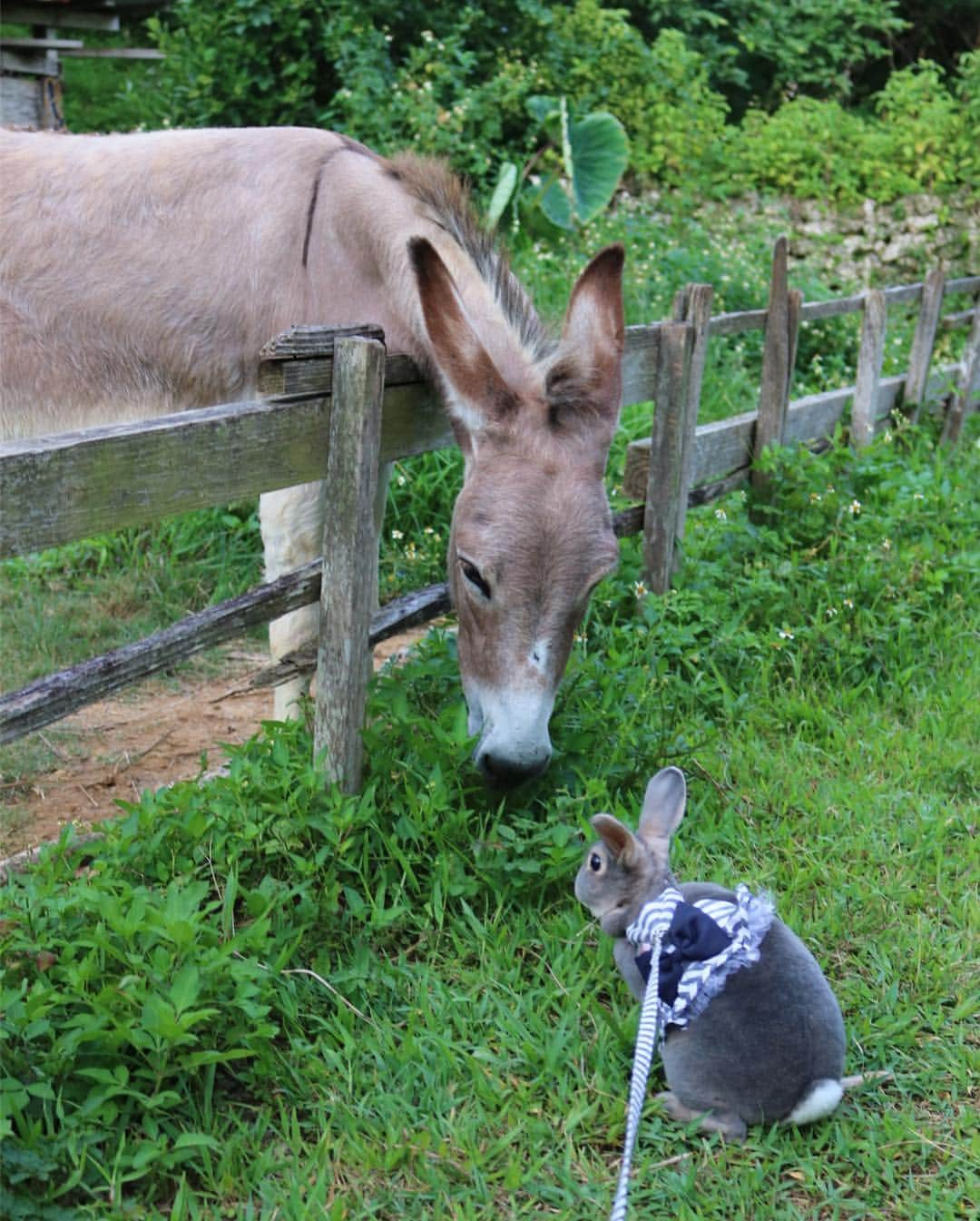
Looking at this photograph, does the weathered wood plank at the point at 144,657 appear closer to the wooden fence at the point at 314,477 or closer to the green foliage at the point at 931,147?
the wooden fence at the point at 314,477

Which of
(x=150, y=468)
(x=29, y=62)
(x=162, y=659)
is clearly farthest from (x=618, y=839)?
(x=29, y=62)

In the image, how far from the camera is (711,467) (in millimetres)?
5195

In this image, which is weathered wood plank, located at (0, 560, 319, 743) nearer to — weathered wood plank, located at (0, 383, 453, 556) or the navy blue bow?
weathered wood plank, located at (0, 383, 453, 556)

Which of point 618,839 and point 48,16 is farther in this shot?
point 48,16

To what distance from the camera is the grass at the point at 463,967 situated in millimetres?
2268

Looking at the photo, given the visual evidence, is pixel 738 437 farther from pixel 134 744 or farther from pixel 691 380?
pixel 134 744

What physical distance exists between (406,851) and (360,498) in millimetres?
944

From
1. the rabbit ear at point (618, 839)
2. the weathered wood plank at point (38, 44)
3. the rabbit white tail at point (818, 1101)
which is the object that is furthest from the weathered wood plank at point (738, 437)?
the weathered wood plank at point (38, 44)

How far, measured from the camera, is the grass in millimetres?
2268

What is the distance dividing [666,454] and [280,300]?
5.35ft

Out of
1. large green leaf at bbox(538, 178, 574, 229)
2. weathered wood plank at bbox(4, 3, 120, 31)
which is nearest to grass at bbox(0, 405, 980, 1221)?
large green leaf at bbox(538, 178, 574, 229)

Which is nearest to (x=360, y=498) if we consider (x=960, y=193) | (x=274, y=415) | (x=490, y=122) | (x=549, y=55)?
(x=274, y=415)

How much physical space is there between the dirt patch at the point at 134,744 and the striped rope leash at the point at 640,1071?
5.26 ft

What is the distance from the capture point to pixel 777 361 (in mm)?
5652
